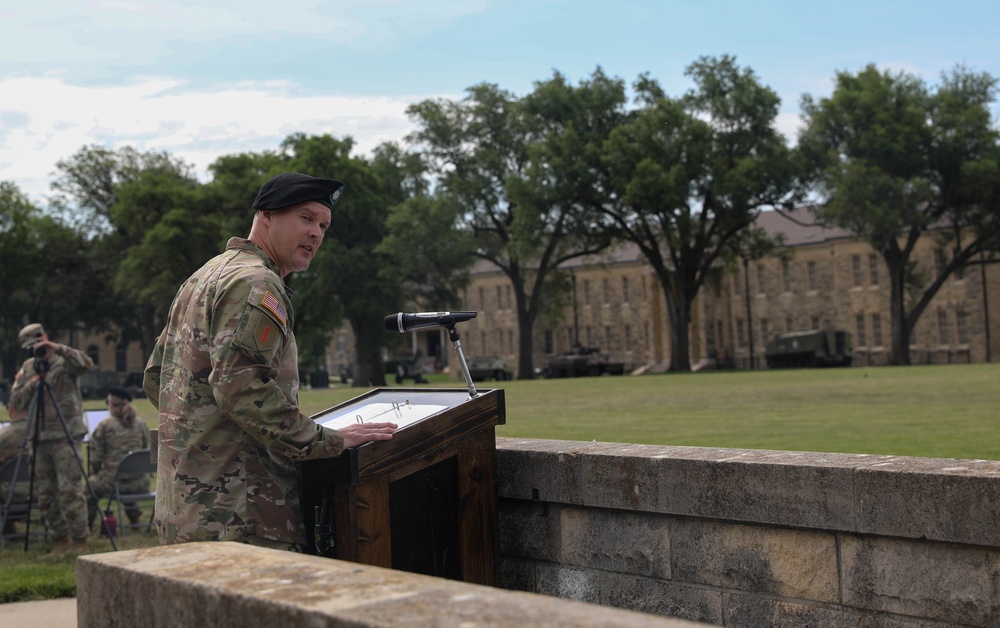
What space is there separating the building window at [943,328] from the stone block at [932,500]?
81.9 m

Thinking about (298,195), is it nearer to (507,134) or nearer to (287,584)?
(287,584)

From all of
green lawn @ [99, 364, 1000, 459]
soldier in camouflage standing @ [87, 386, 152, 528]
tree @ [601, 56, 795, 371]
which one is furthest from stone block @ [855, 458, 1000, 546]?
tree @ [601, 56, 795, 371]

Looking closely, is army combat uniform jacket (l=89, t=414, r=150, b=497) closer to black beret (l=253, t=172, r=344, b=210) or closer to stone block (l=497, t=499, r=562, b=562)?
stone block (l=497, t=499, r=562, b=562)

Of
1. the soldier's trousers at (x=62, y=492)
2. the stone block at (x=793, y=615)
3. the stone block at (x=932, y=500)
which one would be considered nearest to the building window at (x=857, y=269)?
the soldier's trousers at (x=62, y=492)

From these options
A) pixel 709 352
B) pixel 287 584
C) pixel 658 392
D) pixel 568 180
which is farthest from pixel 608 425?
pixel 709 352

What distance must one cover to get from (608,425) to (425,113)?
160ft

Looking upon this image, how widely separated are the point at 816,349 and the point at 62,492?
67.4 metres

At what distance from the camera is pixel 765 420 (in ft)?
80.2

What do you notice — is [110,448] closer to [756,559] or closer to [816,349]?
[756,559]

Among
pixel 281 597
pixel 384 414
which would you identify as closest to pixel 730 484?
pixel 384 414

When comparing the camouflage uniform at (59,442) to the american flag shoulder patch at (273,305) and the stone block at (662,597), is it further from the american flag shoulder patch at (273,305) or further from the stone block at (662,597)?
the american flag shoulder patch at (273,305)

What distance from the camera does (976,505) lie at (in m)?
4.01

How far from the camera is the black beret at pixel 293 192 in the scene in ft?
14.5

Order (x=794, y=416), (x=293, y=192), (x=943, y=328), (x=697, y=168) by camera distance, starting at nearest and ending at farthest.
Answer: (x=293, y=192)
(x=794, y=416)
(x=697, y=168)
(x=943, y=328)
